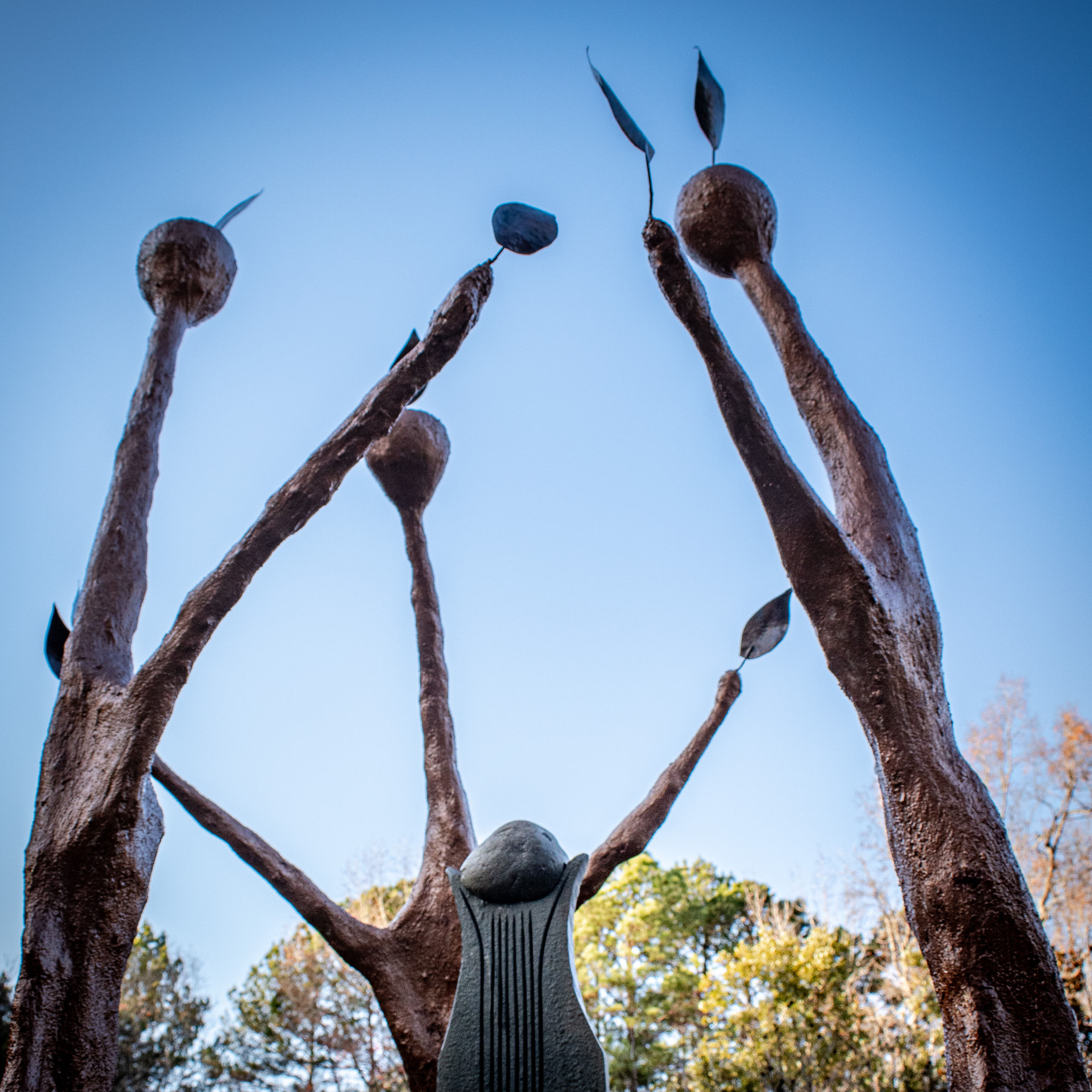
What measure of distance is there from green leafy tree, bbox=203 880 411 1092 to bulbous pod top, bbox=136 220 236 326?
29.4 feet

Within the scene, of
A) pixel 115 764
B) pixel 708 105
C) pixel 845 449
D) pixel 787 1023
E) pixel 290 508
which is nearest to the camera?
pixel 115 764

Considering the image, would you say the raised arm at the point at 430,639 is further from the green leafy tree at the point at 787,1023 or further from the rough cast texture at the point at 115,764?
the green leafy tree at the point at 787,1023

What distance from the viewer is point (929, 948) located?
255 centimetres

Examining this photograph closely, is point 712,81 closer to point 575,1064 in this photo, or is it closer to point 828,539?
point 828,539

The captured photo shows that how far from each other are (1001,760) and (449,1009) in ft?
29.4

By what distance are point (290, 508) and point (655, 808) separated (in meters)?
2.07

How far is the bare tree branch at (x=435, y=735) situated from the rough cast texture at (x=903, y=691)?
1.98 metres

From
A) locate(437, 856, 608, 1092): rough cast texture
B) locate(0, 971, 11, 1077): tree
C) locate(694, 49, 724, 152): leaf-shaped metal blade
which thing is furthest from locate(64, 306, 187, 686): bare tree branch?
locate(0, 971, 11, 1077): tree

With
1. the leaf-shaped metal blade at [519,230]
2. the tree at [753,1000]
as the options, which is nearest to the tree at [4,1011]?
the tree at [753,1000]

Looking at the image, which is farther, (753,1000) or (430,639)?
(753,1000)

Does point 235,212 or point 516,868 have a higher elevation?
point 235,212

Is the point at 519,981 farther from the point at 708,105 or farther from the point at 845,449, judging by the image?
the point at 708,105

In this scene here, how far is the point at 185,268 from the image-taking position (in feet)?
15.9

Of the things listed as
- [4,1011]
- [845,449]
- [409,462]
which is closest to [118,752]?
[409,462]
